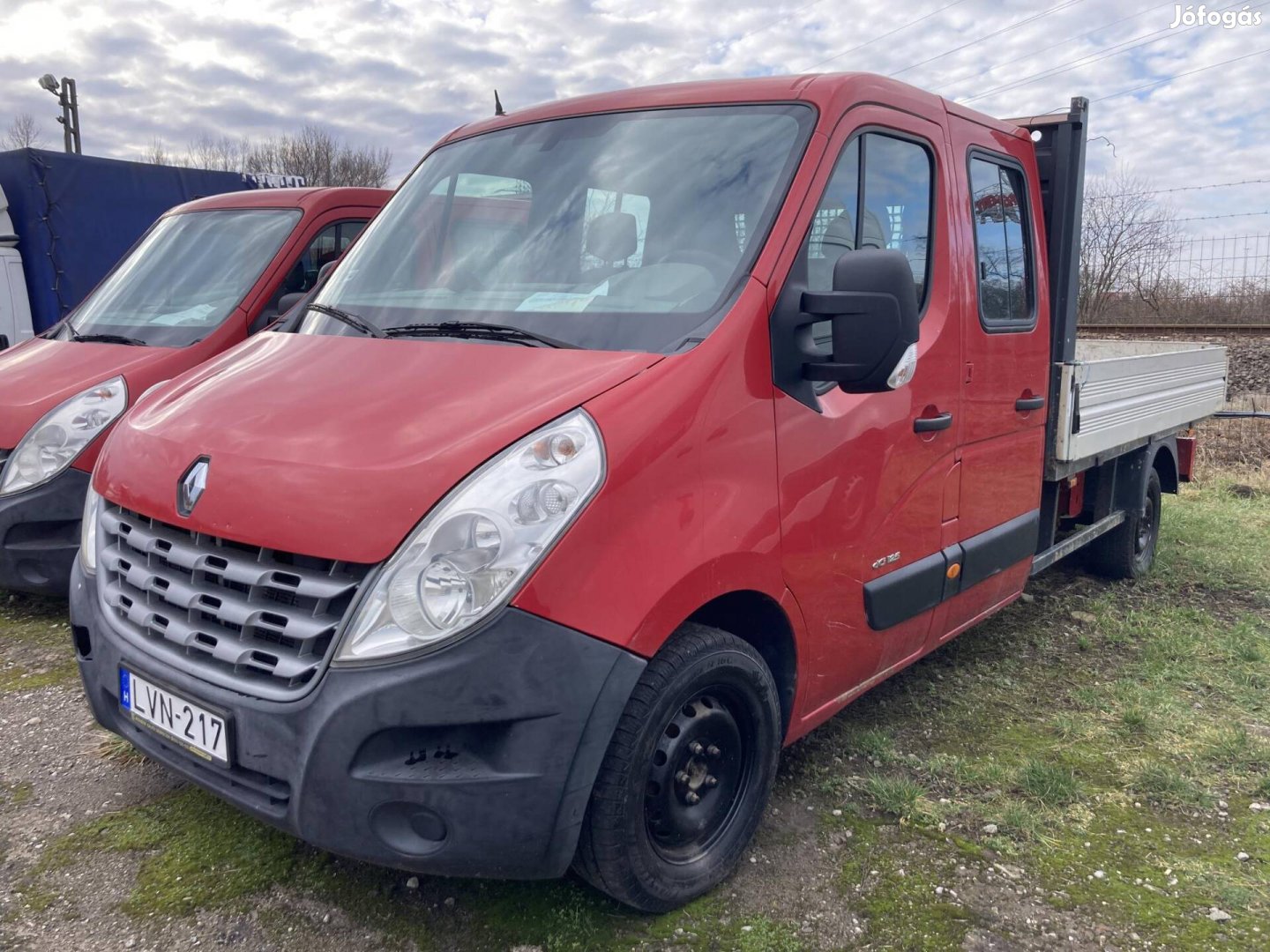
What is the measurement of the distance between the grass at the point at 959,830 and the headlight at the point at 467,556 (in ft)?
3.06

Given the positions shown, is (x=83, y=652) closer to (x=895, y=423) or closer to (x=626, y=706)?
(x=626, y=706)

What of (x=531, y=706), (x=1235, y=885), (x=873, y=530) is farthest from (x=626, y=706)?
(x=1235, y=885)

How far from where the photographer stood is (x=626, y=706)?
225 centimetres

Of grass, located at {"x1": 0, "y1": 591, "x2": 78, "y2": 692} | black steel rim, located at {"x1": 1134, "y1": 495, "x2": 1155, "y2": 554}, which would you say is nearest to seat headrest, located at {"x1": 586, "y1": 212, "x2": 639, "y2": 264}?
grass, located at {"x1": 0, "y1": 591, "x2": 78, "y2": 692}

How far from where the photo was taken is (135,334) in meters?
5.14

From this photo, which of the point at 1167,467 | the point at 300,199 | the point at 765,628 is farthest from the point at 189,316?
the point at 1167,467

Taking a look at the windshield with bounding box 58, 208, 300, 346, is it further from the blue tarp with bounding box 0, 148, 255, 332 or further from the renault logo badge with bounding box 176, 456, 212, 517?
the blue tarp with bounding box 0, 148, 255, 332

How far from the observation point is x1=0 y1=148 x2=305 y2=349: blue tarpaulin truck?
9.30m

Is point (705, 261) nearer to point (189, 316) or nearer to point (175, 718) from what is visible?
point (175, 718)

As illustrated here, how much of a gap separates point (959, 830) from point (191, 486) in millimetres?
2428

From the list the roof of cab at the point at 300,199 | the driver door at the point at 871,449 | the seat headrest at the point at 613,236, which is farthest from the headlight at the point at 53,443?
the driver door at the point at 871,449

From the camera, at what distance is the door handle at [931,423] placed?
321cm

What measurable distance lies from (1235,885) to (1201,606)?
3.13 meters

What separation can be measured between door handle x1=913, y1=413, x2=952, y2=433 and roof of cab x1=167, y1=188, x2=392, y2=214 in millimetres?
3929
